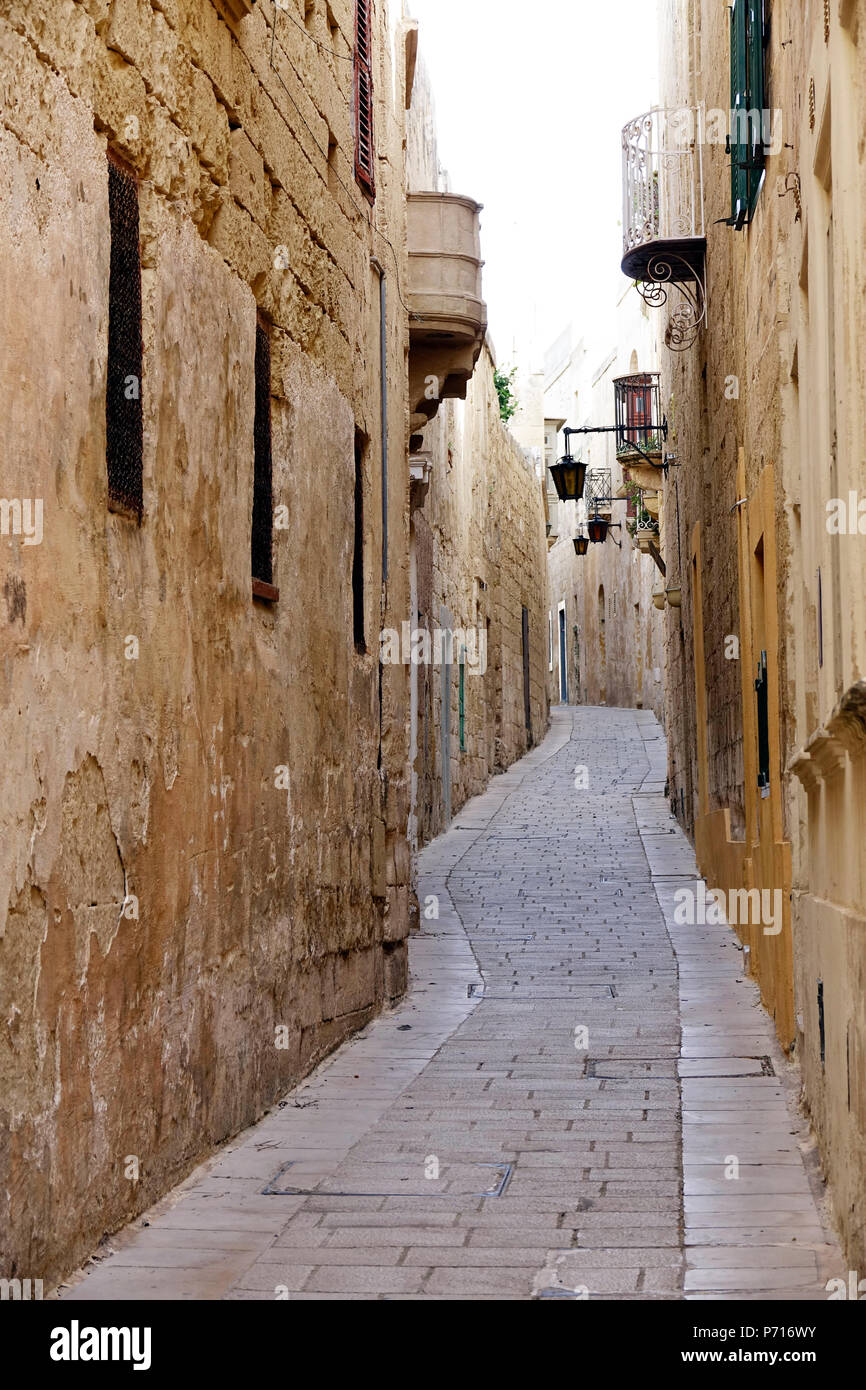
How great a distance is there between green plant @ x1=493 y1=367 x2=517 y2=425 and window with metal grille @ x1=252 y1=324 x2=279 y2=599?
897 inches

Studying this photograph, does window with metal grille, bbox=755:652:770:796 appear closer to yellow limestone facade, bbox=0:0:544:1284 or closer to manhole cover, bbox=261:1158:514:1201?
yellow limestone facade, bbox=0:0:544:1284

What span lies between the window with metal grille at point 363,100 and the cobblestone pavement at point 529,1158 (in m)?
4.90

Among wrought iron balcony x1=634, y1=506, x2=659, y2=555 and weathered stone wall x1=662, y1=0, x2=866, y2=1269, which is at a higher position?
wrought iron balcony x1=634, y1=506, x2=659, y2=555

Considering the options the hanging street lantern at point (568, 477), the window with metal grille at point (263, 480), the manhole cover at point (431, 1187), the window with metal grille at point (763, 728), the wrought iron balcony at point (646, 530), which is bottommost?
the manhole cover at point (431, 1187)

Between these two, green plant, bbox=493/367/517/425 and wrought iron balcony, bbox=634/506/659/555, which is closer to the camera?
wrought iron balcony, bbox=634/506/659/555

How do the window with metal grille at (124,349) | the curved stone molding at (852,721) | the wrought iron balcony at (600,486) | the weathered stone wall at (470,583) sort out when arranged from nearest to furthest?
1. the curved stone molding at (852,721)
2. the window with metal grille at (124,349)
3. the weathered stone wall at (470,583)
4. the wrought iron balcony at (600,486)

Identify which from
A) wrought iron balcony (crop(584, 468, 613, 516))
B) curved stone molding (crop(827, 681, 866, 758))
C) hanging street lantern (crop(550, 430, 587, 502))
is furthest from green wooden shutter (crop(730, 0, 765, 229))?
wrought iron balcony (crop(584, 468, 613, 516))

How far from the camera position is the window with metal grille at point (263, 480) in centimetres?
692

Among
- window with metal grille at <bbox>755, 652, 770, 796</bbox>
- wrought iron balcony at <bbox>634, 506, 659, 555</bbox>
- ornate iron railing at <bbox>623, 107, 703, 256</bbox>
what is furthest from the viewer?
wrought iron balcony at <bbox>634, 506, 659, 555</bbox>

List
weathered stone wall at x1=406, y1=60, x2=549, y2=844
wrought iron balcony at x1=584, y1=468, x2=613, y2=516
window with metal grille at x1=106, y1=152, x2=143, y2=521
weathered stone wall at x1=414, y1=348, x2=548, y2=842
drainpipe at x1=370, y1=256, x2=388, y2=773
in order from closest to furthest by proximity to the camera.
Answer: window with metal grille at x1=106, y1=152, x2=143, y2=521 < drainpipe at x1=370, y1=256, x2=388, y2=773 < weathered stone wall at x1=406, y1=60, x2=549, y2=844 < weathered stone wall at x1=414, y1=348, x2=548, y2=842 < wrought iron balcony at x1=584, y1=468, x2=613, y2=516

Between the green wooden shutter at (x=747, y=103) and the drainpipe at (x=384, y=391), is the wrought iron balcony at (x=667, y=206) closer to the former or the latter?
the drainpipe at (x=384, y=391)

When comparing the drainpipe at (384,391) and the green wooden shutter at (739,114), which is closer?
the green wooden shutter at (739,114)

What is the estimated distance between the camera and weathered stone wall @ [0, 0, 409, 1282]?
13.7 ft

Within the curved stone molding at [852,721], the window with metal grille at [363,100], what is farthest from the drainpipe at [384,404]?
the curved stone molding at [852,721]
